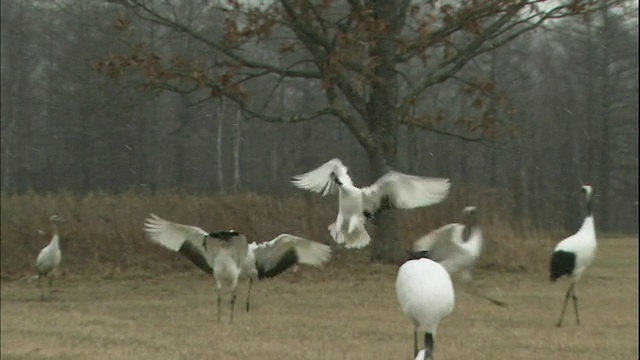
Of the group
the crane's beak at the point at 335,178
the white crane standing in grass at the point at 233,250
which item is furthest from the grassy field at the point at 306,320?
the crane's beak at the point at 335,178

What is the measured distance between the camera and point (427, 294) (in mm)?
7047

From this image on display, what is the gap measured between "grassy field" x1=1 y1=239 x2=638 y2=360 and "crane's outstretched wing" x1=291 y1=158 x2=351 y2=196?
1644mm

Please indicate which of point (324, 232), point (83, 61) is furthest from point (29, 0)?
point (324, 232)

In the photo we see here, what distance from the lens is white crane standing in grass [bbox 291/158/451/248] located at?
A: 741cm

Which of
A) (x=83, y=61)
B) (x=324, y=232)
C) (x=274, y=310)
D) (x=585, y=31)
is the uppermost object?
(x=585, y=31)

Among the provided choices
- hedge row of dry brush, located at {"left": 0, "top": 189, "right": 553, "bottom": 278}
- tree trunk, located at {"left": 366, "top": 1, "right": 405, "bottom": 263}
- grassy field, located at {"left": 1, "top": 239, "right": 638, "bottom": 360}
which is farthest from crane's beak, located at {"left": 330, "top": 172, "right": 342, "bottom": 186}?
hedge row of dry brush, located at {"left": 0, "top": 189, "right": 553, "bottom": 278}

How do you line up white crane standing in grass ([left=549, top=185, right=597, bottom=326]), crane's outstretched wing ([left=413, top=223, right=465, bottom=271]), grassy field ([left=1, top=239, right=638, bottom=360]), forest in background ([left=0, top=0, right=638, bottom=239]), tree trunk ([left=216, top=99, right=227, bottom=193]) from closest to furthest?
crane's outstretched wing ([left=413, top=223, right=465, bottom=271])
grassy field ([left=1, top=239, right=638, bottom=360])
white crane standing in grass ([left=549, top=185, right=597, bottom=326])
forest in background ([left=0, top=0, right=638, bottom=239])
tree trunk ([left=216, top=99, right=227, bottom=193])

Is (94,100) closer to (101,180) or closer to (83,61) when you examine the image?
(83,61)

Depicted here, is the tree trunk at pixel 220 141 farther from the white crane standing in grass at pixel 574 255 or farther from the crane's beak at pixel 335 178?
the crane's beak at pixel 335 178

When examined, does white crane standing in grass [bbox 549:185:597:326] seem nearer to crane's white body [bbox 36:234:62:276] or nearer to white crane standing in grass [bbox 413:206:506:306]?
white crane standing in grass [bbox 413:206:506:306]

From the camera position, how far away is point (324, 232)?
61.4 feet

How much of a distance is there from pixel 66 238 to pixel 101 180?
2.87 metres

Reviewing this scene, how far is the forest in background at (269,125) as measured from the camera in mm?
19344

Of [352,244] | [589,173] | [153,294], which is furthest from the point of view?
[589,173]
